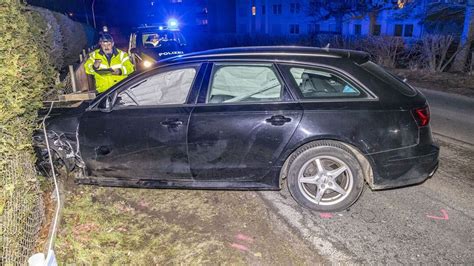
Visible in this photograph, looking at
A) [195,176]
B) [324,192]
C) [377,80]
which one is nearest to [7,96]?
[195,176]

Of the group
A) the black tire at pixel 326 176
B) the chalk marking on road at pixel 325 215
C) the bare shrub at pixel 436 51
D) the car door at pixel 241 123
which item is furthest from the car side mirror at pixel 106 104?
the bare shrub at pixel 436 51

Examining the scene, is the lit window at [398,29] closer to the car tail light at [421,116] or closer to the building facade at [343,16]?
the building facade at [343,16]

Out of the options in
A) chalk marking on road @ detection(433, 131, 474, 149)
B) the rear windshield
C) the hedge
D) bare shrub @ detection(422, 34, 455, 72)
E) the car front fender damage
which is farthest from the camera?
bare shrub @ detection(422, 34, 455, 72)

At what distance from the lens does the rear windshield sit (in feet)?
12.5

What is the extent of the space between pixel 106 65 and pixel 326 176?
14.1 feet

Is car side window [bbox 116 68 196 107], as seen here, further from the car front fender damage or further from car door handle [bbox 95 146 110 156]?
the car front fender damage

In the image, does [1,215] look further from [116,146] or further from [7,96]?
[116,146]

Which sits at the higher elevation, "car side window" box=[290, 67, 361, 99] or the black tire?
"car side window" box=[290, 67, 361, 99]

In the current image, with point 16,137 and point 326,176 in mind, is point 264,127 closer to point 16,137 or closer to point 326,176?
point 326,176

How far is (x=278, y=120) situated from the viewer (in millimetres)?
3705

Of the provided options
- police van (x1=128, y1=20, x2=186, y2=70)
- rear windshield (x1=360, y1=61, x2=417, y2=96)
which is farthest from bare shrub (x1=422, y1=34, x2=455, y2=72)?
rear windshield (x1=360, y1=61, x2=417, y2=96)

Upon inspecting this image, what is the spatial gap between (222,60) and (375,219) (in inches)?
90.8

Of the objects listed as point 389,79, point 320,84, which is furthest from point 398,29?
point 320,84

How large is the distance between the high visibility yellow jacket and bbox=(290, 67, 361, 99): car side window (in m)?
3.55
